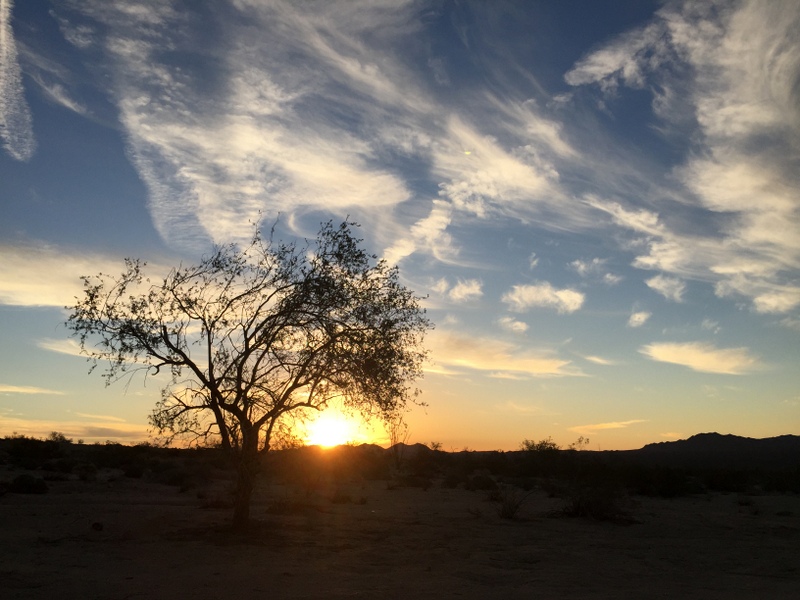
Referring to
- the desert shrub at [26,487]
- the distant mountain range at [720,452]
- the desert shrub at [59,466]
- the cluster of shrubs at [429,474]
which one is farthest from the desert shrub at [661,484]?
the distant mountain range at [720,452]

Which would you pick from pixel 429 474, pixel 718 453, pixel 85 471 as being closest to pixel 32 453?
pixel 85 471

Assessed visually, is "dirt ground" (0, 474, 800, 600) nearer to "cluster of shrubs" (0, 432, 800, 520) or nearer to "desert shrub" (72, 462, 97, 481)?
"cluster of shrubs" (0, 432, 800, 520)

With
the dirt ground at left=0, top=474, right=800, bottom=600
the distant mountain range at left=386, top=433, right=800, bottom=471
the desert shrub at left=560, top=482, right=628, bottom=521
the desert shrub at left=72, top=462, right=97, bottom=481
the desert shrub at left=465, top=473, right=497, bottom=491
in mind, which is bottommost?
the dirt ground at left=0, top=474, right=800, bottom=600

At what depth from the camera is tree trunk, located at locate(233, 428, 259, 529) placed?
16.6 metres

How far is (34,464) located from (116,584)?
99.2 ft

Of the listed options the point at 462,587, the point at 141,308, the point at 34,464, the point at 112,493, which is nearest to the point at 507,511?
the point at 462,587

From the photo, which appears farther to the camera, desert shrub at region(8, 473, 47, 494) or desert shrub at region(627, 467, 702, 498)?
desert shrub at region(627, 467, 702, 498)

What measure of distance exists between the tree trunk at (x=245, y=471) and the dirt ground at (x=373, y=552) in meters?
0.55

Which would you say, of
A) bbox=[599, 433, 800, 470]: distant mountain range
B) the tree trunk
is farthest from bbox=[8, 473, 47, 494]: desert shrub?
bbox=[599, 433, 800, 470]: distant mountain range

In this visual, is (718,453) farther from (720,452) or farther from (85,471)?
(85,471)

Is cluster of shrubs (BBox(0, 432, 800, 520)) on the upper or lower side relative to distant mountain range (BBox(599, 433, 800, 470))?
lower

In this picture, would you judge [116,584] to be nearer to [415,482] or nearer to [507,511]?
[507,511]

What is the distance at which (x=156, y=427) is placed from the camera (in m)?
16.1

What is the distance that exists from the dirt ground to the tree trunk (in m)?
0.55
